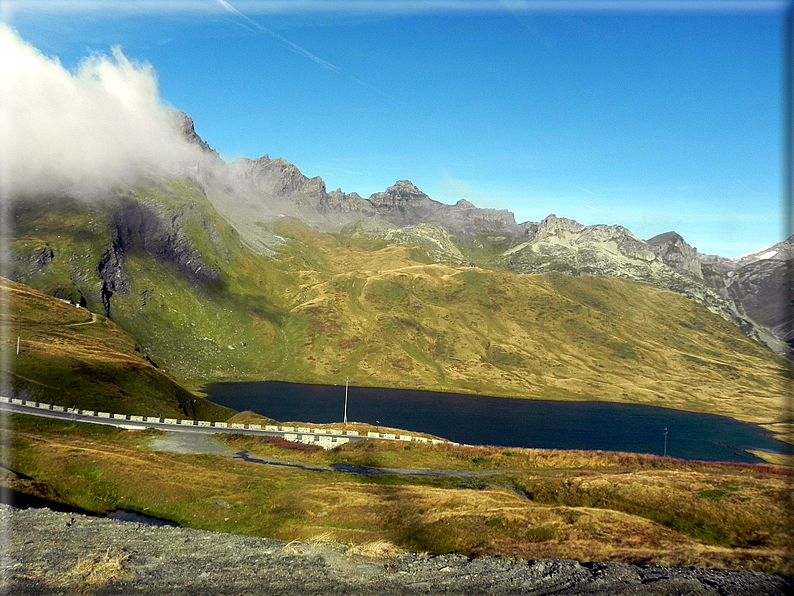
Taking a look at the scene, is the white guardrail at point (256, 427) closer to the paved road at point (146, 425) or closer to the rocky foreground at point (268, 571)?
the paved road at point (146, 425)

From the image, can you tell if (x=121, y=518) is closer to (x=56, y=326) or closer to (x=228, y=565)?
(x=228, y=565)

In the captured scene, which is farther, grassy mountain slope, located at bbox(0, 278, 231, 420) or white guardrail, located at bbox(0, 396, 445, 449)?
grassy mountain slope, located at bbox(0, 278, 231, 420)

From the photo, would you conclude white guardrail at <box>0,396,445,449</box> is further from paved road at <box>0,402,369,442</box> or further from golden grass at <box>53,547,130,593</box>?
golden grass at <box>53,547,130,593</box>

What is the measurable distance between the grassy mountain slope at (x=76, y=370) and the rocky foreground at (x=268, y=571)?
66.3 metres

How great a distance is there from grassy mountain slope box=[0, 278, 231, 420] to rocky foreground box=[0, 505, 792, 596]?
66252 millimetres

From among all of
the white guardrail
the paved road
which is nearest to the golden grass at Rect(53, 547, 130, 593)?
the white guardrail

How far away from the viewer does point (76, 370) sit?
99688 millimetres

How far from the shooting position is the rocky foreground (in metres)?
26.3

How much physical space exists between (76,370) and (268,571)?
294 feet

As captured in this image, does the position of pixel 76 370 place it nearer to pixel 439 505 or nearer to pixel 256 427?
pixel 256 427

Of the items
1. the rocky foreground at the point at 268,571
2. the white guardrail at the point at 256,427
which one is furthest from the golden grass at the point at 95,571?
the white guardrail at the point at 256,427

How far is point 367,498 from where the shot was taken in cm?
5184

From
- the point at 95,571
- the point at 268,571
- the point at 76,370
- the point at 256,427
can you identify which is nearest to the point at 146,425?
the point at 256,427

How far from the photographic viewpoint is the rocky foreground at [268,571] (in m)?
26.3
